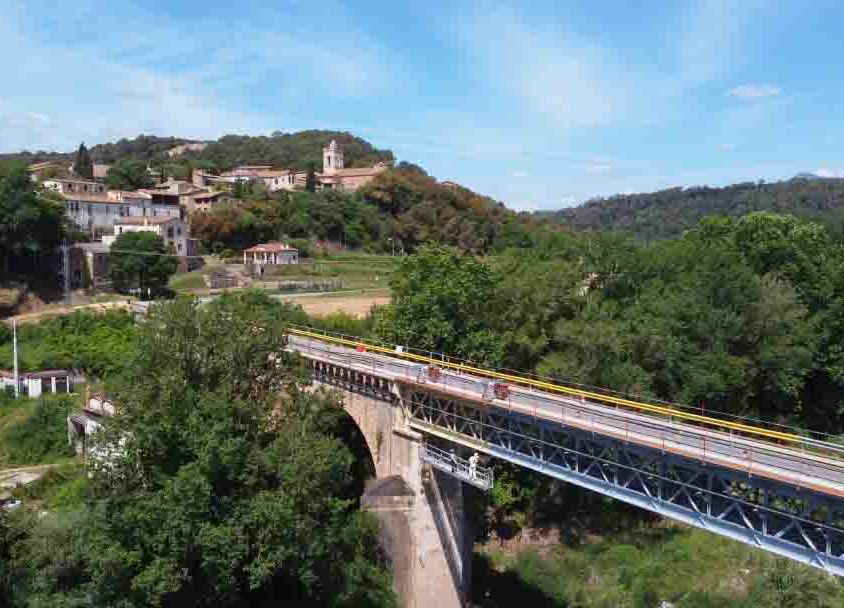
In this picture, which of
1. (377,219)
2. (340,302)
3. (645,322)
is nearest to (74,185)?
(377,219)

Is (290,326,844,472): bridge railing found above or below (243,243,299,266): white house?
below

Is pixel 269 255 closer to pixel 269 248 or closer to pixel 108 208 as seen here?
pixel 269 248

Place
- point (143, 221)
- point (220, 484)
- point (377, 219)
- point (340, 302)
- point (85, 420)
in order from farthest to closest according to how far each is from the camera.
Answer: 1. point (377, 219)
2. point (143, 221)
3. point (340, 302)
4. point (85, 420)
5. point (220, 484)

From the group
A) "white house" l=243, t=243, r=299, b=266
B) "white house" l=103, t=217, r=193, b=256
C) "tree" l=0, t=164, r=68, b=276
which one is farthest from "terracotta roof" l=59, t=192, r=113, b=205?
"white house" l=243, t=243, r=299, b=266

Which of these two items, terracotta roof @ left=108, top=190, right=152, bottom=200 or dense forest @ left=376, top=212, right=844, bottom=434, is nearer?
dense forest @ left=376, top=212, right=844, bottom=434

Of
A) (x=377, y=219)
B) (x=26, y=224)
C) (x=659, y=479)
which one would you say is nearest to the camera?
(x=659, y=479)

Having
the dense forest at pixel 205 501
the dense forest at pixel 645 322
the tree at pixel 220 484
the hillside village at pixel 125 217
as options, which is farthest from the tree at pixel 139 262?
the tree at pixel 220 484

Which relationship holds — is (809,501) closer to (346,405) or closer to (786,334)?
(346,405)

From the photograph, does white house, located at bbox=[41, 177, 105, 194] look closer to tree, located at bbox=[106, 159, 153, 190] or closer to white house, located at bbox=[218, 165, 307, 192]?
tree, located at bbox=[106, 159, 153, 190]
